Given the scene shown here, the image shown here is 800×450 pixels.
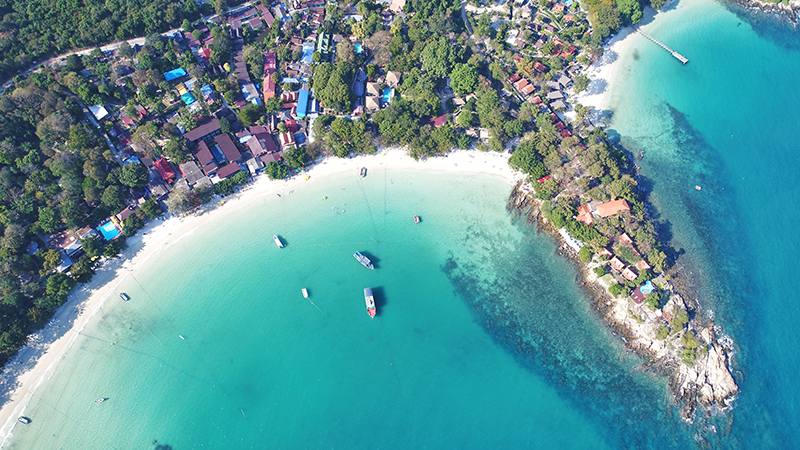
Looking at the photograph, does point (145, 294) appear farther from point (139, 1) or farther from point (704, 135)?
point (704, 135)

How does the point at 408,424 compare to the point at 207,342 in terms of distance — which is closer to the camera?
the point at 408,424

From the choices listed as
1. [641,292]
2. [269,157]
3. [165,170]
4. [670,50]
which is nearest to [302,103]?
[269,157]

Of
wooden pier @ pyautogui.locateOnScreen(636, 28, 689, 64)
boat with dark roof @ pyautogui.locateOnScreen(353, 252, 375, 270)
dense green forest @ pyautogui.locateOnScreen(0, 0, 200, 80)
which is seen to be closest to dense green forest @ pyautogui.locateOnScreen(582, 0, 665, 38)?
wooden pier @ pyautogui.locateOnScreen(636, 28, 689, 64)

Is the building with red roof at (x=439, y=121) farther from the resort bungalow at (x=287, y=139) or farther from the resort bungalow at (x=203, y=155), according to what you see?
the resort bungalow at (x=203, y=155)

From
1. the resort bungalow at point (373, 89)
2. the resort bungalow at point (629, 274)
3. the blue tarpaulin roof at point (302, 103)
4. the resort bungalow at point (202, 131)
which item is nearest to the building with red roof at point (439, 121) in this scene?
the resort bungalow at point (373, 89)

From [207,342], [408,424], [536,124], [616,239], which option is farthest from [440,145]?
[207,342]
